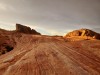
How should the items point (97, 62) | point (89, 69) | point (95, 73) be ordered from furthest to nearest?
point (97, 62)
point (89, 69)
point (95, 73)

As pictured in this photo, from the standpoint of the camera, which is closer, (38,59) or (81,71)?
(81,71)

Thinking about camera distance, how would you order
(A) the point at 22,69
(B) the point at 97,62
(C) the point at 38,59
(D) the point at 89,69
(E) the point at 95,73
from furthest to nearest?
1. (C) the point at 38,59
2. (B) the point at 97,62
3. (A) the point at 22,69
4. (D) the point at 89,69
5. (E) the point at 95,73

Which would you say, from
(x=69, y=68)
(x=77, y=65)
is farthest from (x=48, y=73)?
(x=77, y=65)

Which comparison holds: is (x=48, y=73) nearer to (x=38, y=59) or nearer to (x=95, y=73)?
(x=95, y=73)

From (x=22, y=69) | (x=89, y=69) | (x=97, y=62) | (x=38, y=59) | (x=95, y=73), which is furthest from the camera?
(x=38, y=59)

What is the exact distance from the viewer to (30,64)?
1051 cm

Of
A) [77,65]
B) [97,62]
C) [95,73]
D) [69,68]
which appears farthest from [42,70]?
[97,62]

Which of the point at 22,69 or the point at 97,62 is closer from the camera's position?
the point at 22,69

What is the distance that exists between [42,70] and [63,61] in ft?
6.62

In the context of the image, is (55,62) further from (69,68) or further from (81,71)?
(81,71)

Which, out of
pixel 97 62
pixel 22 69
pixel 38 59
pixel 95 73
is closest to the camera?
pixel 95 73

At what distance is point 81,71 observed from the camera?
8516mm

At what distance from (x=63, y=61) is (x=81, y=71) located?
2273 millimetres

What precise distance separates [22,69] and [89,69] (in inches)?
151
